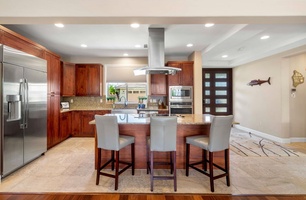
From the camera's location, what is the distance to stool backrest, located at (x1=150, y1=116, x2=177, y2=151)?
2.68 m

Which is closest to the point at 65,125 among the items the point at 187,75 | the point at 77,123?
the point at 77,123

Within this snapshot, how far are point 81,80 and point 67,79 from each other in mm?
464

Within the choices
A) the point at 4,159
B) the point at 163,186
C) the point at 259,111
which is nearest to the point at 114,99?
the point at 4,159

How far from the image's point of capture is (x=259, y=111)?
6324 mm

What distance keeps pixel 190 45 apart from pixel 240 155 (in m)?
3.17

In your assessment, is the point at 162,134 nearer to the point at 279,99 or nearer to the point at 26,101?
the point at 26,101

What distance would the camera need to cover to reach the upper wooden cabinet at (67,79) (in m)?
5.81

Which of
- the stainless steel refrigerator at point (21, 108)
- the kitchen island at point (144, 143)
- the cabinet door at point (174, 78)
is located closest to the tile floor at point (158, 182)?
the kitchen island at point (144, 143)

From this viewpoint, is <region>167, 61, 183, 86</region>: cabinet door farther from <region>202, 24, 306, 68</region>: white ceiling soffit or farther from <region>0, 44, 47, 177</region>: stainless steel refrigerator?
<region>0, 44, 47, 177</region>: stainless steel refrigerator

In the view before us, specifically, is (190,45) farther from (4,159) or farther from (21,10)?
(4,159)

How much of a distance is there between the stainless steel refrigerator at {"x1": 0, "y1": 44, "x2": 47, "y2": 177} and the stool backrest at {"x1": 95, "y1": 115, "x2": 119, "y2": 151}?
1.58 metres

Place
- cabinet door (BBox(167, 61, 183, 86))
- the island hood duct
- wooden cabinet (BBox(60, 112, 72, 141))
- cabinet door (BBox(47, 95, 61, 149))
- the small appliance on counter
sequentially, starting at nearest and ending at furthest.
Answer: the island hood duct, cabinet door (BBox(47, 95, 61, 149)), wooden cabinet (BBox(60, 112, 72, 141)), cabinet door (BBox(167, 61, 183, 86)), the small appliance on counter

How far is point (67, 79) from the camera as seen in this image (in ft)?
19.4

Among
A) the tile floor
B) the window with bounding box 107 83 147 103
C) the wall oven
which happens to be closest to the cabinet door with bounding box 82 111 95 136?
the window with bounding box 107 83 147 103
